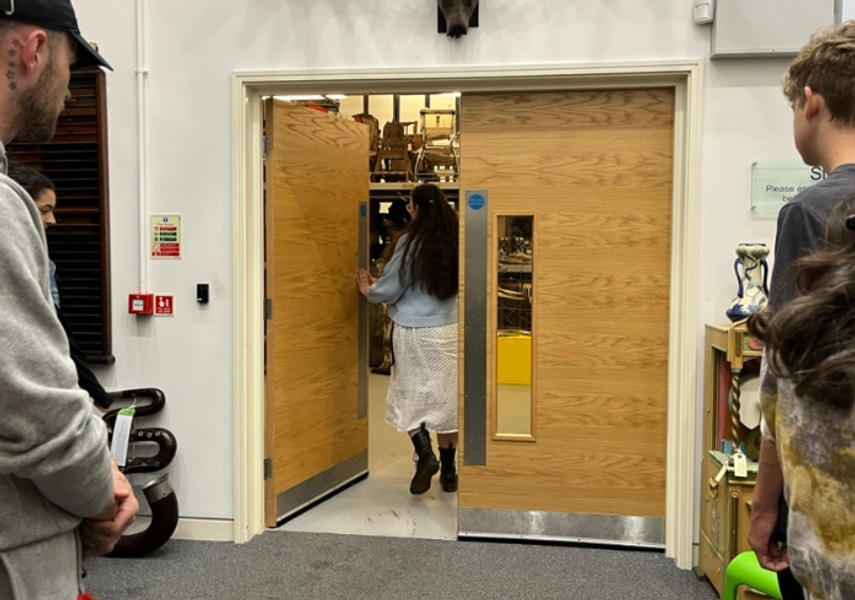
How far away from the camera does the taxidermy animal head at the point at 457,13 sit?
9.27ft

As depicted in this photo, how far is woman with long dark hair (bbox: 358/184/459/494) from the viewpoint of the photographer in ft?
12.2

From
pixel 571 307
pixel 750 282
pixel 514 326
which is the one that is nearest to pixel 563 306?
pixel 571 307

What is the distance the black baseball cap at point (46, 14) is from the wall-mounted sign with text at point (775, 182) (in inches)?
99.2

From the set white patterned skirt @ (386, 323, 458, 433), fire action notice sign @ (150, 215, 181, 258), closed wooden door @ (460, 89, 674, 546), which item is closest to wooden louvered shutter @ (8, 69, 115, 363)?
fire action notice sign @ (150, 215, 181, 258)

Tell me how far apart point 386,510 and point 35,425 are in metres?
2.92

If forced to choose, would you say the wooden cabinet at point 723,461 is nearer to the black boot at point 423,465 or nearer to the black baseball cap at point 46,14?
the black boot at point 423,465

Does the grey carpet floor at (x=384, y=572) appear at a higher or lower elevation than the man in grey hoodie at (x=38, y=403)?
lower

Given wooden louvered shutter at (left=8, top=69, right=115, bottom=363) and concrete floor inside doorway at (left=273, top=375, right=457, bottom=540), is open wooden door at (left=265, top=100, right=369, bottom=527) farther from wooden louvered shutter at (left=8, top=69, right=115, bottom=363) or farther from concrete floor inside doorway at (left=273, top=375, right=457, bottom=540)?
wooden louvered shutter at (left=8, top=69, right=115, bottom=363)

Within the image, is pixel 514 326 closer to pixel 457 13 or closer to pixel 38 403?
pixel 457 13

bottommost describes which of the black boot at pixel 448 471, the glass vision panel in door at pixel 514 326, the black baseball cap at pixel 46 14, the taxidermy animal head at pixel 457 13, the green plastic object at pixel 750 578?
the black boot at pixel 448 471

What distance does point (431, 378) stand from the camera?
12.3ft

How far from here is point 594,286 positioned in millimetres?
A: 3080

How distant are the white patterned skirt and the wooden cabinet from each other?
1.31 m

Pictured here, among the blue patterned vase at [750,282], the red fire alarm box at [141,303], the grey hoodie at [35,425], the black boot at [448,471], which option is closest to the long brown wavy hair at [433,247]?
the black boot at [448,471]
